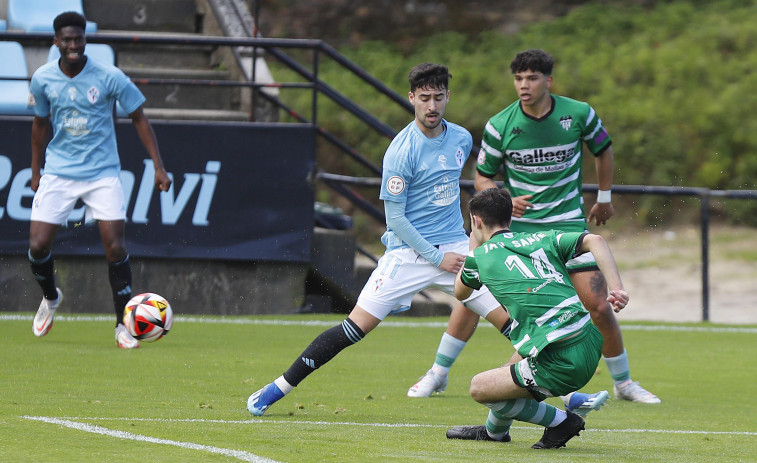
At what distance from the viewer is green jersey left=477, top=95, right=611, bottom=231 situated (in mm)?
7328

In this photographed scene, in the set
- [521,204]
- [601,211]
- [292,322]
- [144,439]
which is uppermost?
[521,204]

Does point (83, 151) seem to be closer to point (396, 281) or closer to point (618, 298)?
point (396, 281)

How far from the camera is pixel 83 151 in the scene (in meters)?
8.98

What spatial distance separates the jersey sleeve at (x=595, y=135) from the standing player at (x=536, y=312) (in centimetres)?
210

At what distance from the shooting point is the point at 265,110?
45.3ft

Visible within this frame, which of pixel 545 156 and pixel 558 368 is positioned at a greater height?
pixel 545 156

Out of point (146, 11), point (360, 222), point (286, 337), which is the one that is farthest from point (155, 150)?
point (360, 222)

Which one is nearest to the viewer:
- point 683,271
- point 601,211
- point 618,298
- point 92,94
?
point 618,298

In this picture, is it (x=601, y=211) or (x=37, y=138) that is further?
(x=37, y=138)

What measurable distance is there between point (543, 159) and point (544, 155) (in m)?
0.02

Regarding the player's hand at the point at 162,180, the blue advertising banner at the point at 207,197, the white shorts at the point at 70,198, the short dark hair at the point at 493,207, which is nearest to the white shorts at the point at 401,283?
the short dark hair at the point at 493,207

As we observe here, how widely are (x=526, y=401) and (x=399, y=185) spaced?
155 cm

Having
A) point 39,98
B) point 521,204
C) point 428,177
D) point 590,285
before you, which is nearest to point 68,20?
point 39,98

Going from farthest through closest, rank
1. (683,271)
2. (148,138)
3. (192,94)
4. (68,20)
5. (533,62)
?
(683,271) < (192,94) < (148,138) < (68,20) < (533,62)
